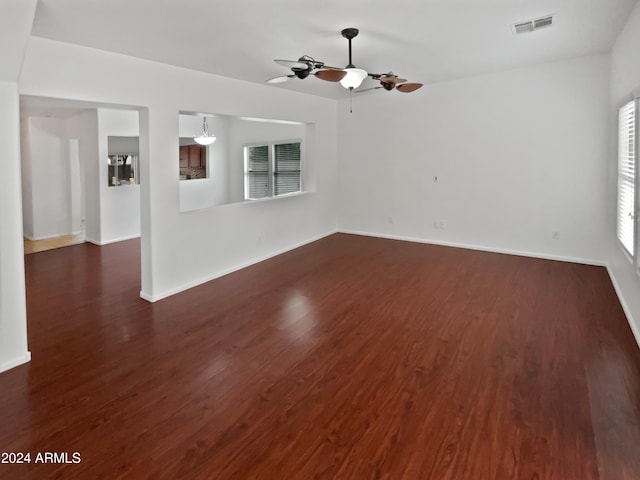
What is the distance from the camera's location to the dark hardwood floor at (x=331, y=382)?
6.64ft

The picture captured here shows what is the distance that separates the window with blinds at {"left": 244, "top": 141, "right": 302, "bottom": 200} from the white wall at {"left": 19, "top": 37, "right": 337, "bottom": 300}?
95.7 inches

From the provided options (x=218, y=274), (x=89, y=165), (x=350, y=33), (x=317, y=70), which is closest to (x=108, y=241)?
(x=89, y=165)

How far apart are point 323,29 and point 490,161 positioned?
3.81 metres

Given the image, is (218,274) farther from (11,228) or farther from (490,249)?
(490,249)

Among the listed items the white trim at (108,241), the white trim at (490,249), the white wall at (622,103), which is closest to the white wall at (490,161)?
the white trim at (490,249)

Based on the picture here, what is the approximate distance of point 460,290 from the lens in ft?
15.1

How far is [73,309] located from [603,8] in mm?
5770

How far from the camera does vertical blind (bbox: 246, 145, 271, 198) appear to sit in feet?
31.1

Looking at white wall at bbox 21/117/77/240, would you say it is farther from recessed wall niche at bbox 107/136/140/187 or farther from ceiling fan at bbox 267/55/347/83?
ceiling fan at bbox 267/55/347/83

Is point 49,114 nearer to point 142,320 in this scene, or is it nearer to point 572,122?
point 142,320

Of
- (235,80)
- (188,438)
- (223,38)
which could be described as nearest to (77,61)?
(223,38)

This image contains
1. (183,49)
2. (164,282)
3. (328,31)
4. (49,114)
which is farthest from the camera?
(49,114)

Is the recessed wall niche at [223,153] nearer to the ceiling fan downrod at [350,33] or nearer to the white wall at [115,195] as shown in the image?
the white wall at [115,195]

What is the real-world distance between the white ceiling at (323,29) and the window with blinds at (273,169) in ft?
13.6
